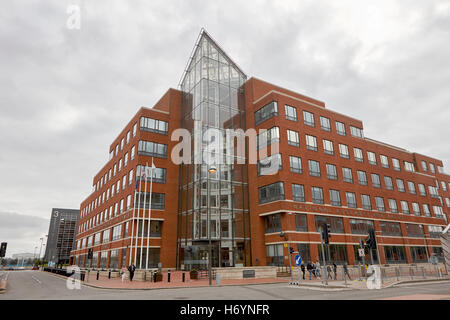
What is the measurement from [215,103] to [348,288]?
30.7 metres

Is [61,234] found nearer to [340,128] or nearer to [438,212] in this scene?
[340,128]

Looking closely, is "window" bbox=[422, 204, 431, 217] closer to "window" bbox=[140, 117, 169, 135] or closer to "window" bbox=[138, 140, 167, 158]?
"window" bbox=[138, 140, 167, 158]

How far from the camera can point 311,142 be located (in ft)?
142

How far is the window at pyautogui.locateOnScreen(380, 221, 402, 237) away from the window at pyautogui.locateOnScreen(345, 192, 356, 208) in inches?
286

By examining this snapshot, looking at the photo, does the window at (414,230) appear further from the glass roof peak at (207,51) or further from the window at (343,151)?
the glass roof peak at (207,51)

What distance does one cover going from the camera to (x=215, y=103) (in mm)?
43750

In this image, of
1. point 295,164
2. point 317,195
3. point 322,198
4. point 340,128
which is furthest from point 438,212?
point 295,164

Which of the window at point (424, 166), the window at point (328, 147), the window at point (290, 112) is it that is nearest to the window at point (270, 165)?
the window at point (290, 112)

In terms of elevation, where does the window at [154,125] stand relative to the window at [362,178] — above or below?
above

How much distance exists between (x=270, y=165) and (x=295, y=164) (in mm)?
3404

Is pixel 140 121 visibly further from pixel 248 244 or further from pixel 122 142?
pixel 248 244

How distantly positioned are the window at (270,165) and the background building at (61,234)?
121723mm

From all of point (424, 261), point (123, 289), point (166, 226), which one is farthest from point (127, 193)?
point (424, 261)

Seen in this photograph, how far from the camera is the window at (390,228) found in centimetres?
4791
